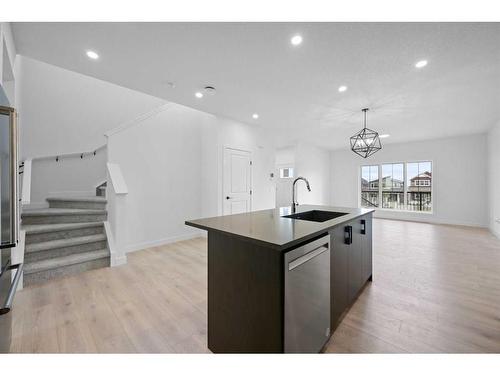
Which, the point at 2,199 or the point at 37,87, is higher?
the point at 37,87

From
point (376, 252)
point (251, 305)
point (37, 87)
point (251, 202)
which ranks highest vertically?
point (37, 87)

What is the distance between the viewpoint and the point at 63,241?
3.02 m

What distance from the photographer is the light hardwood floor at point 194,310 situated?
1597 millimetres

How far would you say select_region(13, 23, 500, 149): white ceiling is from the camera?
2.00 m

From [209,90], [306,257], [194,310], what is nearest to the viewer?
[306,257]

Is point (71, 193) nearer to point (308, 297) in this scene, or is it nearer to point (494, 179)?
point (308, 297)

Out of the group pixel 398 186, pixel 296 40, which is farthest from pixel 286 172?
pixel 296 40

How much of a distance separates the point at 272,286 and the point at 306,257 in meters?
0.28

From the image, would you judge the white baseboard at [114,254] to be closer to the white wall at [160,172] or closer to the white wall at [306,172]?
the white wall at [160,172]

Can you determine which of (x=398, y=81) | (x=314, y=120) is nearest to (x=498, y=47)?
(x=398, y=81)
